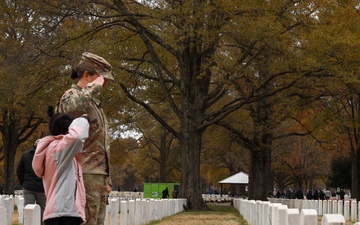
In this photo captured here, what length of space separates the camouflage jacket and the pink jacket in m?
0.56

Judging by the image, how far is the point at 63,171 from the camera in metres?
6.07

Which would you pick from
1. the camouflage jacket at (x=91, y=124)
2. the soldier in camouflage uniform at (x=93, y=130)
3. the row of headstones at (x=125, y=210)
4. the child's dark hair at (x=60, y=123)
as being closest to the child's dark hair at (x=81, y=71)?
the soldier in camouflage uniform at (x=93, y=130)

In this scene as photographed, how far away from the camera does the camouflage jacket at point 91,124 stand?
6734mm

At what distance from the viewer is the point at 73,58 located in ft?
93.7

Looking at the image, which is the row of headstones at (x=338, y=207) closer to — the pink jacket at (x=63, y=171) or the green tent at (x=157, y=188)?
the green tent at (x=157, y=188)

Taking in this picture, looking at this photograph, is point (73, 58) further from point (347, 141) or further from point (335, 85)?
point (347, 141)

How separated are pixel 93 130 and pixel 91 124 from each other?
0.06 metres

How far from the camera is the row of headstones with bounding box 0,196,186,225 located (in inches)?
263

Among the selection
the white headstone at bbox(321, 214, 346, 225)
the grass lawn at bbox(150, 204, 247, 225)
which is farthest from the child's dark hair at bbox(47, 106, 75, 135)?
the grass lawn at bbox(150, 204, 247, 225)

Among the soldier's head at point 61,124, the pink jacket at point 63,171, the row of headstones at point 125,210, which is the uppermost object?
the soldier's head at point 61,124

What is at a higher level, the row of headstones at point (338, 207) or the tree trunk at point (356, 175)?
the tree trunk at point (356, 175)

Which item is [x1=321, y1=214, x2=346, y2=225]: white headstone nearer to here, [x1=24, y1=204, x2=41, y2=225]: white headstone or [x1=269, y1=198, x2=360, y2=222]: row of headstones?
[x1=24, y1=204, x2=41, y2=225]: white headstone

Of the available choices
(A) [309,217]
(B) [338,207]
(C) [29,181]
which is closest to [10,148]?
(B) [338,207]

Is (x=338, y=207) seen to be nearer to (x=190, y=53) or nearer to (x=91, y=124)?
(x=190, y=53)
